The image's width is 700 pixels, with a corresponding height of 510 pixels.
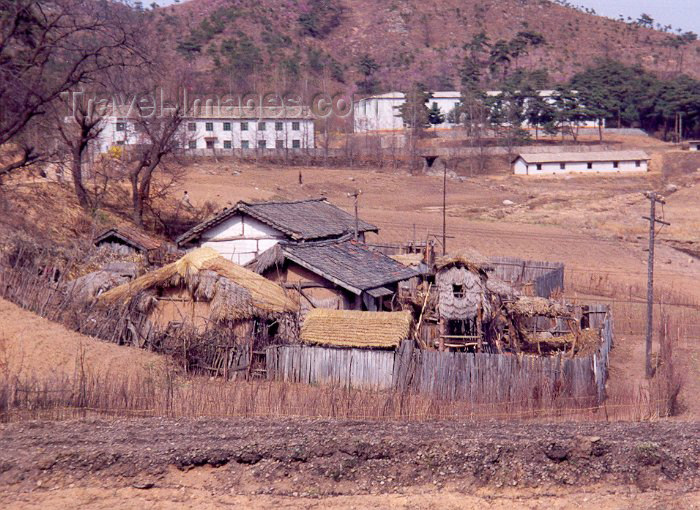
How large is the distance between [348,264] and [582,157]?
143 feet

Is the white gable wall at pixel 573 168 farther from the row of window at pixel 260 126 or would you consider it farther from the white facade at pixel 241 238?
the white facade at pixel 241 238

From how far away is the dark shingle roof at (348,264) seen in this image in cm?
1903

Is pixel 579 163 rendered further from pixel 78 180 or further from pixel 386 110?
A: pixel 78 180

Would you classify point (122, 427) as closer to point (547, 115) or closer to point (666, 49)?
point (547, 115)

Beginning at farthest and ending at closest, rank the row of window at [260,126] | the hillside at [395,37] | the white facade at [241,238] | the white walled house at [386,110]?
the hillside at [395,37], the white walled house at [386,110], the row of window at [260,126], the white facade at [241,238]

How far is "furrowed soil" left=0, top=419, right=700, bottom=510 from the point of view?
10305 mm

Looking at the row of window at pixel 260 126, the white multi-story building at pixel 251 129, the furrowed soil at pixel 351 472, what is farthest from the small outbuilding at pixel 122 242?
the row of window at pixel 260 126

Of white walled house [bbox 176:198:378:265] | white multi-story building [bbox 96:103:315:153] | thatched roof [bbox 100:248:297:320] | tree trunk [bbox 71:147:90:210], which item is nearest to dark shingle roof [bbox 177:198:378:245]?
white walled house [bbox 176:198:378:265]

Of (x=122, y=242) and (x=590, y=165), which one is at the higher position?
(x=590, y=165)

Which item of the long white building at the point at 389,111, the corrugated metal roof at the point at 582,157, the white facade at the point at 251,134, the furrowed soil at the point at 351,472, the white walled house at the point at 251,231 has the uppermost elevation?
the long white building at the point at 389,111

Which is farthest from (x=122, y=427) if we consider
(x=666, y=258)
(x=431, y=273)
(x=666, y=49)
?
(x=666, y=49)

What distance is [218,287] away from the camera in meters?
17.1

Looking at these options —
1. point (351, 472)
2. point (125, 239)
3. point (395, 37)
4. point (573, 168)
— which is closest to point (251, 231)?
point (125, 239)

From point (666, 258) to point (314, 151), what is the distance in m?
27.9
